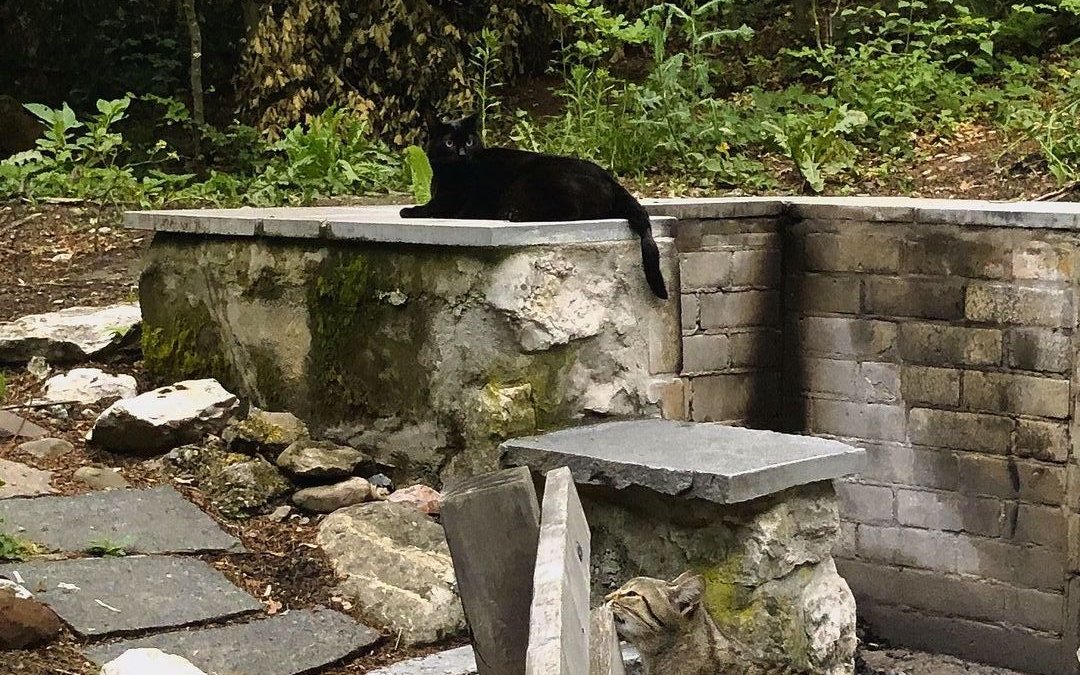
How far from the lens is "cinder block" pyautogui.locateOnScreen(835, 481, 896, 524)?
5070 mm

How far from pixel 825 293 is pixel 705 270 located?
530mm

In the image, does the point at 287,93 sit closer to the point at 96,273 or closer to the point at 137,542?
the point at 96,273

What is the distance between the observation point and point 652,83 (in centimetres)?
849

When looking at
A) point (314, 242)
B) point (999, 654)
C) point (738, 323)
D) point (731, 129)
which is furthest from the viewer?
point (731, 129)

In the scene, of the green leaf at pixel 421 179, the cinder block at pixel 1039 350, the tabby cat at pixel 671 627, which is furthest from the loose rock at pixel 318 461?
the cinder block at pixel 1039 350

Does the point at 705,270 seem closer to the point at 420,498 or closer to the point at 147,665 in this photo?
the point at 420,498

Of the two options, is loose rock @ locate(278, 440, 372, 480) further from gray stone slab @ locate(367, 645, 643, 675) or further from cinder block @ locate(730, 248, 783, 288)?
cinder block @ locate(730, 248, 783, 288)

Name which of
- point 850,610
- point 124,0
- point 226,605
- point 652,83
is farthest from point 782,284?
point 124,0

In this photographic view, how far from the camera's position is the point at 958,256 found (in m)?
4.77

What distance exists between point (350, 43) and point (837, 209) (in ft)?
19.3

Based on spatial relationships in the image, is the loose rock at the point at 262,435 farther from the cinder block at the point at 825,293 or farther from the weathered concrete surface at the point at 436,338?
the cinder block at the point at 825,293

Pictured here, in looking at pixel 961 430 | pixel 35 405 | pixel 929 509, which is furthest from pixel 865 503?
pixel 35 405

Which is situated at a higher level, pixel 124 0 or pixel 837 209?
pixel 124 0

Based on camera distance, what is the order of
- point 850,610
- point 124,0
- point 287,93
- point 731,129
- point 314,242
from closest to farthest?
point 850,610 < point 314,242 < point 731,129 < point 287,93 < point 124,0
